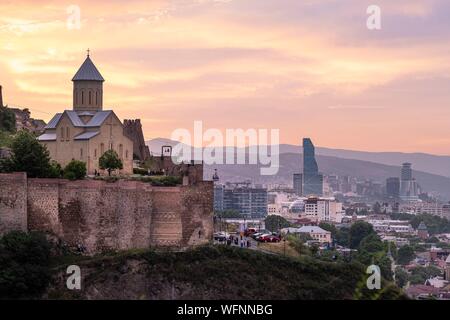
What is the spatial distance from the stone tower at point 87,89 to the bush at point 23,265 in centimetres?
1161

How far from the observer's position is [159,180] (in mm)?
45750

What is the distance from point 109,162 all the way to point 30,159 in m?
5.47

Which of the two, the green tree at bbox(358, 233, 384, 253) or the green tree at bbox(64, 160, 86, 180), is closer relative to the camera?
the green tree at bbox(64, 160, 86, 180)

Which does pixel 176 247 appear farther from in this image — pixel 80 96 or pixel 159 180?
pixel 80 96

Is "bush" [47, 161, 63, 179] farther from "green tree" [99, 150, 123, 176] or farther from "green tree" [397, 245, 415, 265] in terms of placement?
"green tree" [397, 245, 415, 265]

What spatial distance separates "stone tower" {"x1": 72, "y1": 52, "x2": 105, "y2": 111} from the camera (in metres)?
49.8

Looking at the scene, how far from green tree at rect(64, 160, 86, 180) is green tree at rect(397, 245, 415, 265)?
319 feet

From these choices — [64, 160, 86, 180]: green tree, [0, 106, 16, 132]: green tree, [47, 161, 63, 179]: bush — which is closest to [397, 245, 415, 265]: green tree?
[0, 106, 16, 132]: green tree

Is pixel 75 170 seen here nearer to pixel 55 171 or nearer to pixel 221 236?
pixel 55 171

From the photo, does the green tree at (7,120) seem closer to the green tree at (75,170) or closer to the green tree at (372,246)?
the green tree at (75,170)

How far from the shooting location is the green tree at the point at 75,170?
141 feet

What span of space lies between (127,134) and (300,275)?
11104 mm
